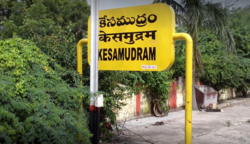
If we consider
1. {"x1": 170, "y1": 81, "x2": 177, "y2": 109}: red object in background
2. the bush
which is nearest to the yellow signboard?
the bush

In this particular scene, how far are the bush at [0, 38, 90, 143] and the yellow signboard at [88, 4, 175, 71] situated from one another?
51.4 inches

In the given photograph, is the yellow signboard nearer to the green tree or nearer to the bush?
the bush

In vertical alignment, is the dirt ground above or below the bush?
below

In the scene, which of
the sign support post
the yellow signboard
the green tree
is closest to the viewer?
the sign support post

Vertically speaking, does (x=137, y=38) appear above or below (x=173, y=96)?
above

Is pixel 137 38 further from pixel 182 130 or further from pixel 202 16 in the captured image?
pixel 202 16

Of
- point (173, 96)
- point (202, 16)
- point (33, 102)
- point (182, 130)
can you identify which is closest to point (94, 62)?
point (33, 102)

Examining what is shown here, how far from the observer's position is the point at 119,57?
6137 mm

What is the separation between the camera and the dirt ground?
782 cm

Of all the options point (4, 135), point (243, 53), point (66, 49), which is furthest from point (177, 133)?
point (243, 53)

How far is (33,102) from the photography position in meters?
4.44

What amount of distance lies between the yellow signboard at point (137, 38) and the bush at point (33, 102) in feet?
4.29

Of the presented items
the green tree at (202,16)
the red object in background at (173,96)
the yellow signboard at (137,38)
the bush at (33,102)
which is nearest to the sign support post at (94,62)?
the bush at (33,102)

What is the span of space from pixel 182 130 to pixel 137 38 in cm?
455
